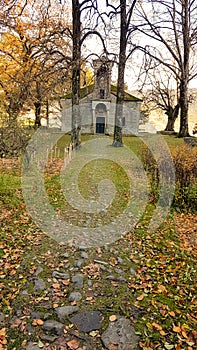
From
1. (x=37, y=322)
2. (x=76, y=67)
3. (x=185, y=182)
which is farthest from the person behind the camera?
(x=76, y=67)

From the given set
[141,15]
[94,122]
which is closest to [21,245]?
[141,15]

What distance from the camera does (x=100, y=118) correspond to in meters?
32.0

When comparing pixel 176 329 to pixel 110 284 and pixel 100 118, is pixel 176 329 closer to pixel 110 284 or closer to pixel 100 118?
pixel 110 284

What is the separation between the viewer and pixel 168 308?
12.6 ft

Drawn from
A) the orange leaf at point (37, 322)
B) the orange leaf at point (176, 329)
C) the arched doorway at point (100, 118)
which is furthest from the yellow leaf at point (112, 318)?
the arched doorway at point (100, 118)

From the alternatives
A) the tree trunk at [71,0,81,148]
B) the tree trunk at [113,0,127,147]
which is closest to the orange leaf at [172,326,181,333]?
the tree trunk at [71,0,81,148]

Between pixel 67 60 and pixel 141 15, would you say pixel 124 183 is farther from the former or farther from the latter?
pixel 141 15

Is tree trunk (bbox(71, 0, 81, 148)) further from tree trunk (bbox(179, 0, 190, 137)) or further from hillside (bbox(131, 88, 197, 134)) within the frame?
hillside (bbox(131, 88, 197, 134))

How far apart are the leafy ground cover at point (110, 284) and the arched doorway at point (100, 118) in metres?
26.3

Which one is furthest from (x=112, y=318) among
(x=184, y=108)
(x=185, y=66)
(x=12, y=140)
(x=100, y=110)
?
(x=100, y=110)

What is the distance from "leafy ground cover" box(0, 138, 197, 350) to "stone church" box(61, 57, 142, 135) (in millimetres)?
25886

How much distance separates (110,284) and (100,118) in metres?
28.9

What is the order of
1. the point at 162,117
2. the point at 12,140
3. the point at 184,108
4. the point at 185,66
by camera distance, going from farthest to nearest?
1. the point at 162,117
2. the point at 184,108
3. the point at 185,66
4. the point at 12,140

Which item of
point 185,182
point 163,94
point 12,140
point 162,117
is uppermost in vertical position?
point 163,94
